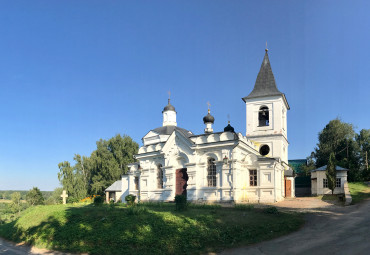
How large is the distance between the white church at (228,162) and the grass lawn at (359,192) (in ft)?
16.1

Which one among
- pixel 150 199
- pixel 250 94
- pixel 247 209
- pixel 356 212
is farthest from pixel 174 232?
pixel 250 94

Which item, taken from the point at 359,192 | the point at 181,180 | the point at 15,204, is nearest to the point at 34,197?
the point at 15,204

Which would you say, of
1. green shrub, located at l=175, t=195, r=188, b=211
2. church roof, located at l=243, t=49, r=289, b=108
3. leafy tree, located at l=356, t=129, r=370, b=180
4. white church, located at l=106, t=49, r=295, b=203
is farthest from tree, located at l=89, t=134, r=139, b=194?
leafy tree, located at l=356, t=129, r=370, b=180

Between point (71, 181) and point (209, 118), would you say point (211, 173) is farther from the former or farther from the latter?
point (71, 181)

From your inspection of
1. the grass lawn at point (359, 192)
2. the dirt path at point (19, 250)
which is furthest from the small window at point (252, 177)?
the dirt path at point (19, 250)

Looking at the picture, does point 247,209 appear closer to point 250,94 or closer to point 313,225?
point 313,225

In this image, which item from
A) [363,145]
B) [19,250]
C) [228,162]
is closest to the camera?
[19,250]

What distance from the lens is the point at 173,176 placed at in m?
23.9

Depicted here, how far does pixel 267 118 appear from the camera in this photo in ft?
95.2

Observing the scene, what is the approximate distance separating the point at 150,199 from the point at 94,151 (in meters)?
25.8

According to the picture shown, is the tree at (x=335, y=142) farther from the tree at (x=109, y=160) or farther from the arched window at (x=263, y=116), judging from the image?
the tree at (x=109, y=160)

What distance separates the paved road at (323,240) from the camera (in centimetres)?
991

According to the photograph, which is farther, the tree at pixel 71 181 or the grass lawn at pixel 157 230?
the tree at pixel 71 181

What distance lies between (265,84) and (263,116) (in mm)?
3137
